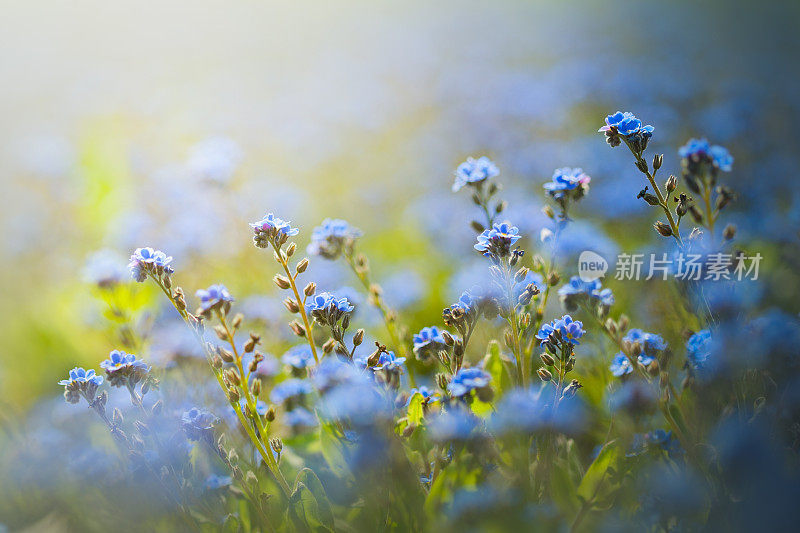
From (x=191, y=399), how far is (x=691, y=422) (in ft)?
4.16

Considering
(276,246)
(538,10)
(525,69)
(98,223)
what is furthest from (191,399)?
(538,10)

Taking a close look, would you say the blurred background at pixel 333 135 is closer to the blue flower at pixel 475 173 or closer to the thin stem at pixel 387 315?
the thin stem at pixel 387 315

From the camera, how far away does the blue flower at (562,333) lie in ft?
4.21

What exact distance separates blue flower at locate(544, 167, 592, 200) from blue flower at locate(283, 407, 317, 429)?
865 mm

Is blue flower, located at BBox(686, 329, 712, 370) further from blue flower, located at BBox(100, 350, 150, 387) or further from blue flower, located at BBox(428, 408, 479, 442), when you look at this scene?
blue flower, located at BBox(100, 350, 150, 387)

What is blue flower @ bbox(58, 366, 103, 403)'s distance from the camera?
1.33m

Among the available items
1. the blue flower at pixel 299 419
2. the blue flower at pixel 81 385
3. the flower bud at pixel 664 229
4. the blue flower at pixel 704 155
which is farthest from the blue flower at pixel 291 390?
the blue flower at pixel 704 155

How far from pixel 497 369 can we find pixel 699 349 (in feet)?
1.40

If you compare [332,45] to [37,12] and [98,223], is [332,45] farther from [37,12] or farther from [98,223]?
[98,223]

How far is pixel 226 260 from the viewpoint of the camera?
120 inches

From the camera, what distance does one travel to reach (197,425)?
1.31 m

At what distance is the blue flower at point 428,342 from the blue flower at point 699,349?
20.5 inches

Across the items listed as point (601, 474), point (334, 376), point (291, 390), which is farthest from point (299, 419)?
point (601, 474)

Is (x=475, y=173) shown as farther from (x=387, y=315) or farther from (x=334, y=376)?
(x=334, y=376)
